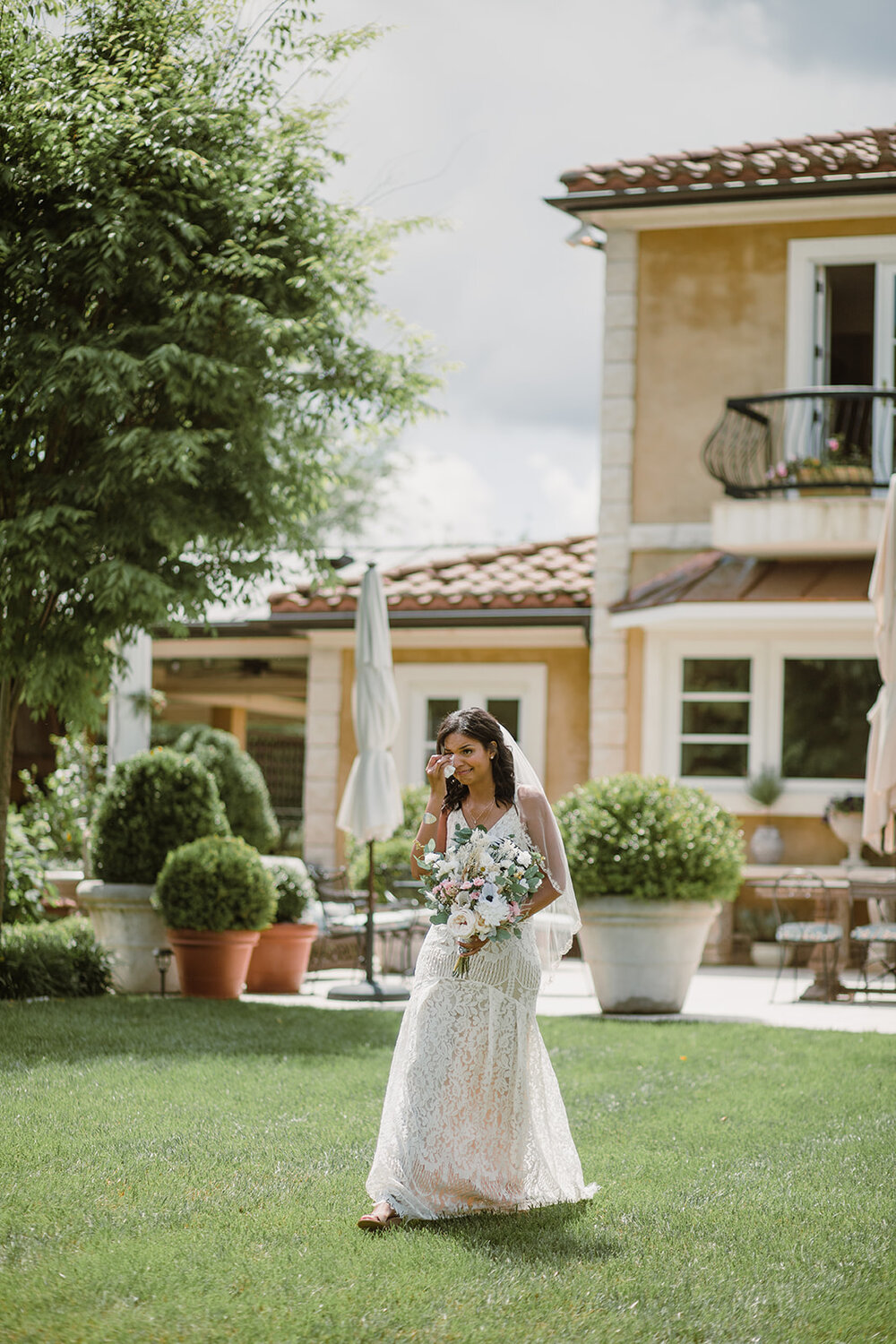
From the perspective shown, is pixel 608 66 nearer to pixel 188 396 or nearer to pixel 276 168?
pixel 276 168

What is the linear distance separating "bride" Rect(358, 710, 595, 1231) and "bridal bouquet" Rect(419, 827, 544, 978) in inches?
2.7

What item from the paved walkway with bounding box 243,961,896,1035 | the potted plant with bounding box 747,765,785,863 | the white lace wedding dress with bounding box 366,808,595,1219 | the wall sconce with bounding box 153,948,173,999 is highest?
the potted plant with bounding box 747,765,785,863

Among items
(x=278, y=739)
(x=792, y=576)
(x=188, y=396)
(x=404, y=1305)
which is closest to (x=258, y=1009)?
(x=188, y=396)

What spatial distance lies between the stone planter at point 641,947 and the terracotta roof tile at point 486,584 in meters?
5.83

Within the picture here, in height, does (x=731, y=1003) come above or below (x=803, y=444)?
below

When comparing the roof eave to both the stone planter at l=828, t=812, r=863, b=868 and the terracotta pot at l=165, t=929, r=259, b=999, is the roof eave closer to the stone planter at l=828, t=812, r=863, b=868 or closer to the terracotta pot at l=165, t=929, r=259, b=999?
the stone planter at l=828, t=812, r=863, b=868

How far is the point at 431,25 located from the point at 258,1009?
7.41 m

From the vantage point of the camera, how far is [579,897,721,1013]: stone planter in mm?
9648

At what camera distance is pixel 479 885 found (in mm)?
4820

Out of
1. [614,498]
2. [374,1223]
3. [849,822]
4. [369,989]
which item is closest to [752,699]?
[849,822]

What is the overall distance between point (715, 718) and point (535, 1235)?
33.9 ft

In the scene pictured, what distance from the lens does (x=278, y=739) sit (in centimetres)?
2508

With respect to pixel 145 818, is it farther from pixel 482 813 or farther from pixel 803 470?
pixel 803 470

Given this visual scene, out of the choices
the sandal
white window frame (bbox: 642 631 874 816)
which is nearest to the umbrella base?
white window frame (bbox: 642 631 874 816)
